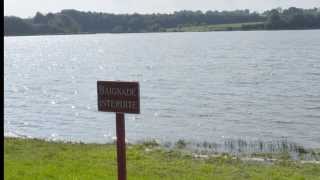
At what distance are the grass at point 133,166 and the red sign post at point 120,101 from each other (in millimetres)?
3522

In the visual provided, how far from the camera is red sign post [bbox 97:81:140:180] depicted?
7262 millimetres

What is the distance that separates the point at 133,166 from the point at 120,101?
281 inches

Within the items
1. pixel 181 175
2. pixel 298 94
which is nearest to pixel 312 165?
pixel 181 175

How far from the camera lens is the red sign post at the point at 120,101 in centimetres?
726

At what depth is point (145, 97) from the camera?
1741 inches

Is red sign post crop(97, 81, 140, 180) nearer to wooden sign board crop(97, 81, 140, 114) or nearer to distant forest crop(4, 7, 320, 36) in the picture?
wooden sign board crop(97, 81, 140, 114)

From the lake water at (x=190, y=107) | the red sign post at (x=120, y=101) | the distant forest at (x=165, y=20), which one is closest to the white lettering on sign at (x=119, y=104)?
the red sign post at (x=120, y=101)

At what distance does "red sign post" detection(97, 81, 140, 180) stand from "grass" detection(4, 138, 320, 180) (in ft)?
11.6

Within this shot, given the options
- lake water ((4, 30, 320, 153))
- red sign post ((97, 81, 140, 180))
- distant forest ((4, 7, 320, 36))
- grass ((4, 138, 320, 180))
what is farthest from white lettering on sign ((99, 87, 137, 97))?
distant forest ((4, 7, 320, 36))

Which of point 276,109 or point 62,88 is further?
point 62,88

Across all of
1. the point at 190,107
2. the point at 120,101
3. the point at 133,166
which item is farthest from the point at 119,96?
the point at 190,107

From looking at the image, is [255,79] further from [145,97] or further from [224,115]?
[224,115]

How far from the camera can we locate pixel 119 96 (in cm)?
735

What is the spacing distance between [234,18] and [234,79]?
420ft
